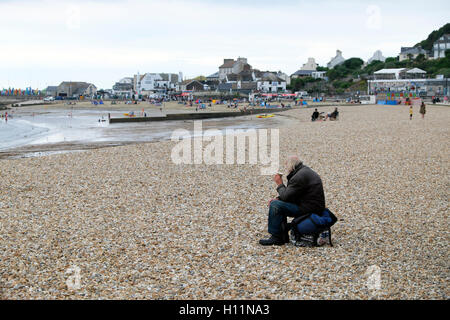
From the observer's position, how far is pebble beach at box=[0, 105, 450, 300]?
18.2ft

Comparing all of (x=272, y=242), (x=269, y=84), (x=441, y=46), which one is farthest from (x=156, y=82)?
(x=272, y=242)

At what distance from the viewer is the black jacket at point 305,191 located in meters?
6.50

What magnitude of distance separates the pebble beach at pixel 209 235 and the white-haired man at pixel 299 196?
0.55 meters

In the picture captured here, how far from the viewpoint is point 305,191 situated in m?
6.59

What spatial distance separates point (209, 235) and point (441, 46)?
362ft

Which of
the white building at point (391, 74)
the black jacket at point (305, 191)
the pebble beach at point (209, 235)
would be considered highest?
the white building at point (391, 74)

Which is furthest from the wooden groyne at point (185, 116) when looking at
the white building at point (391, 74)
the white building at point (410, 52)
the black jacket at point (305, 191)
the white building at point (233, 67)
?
the white building at point (233, 67)

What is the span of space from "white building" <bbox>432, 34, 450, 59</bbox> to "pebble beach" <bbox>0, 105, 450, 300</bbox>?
100 m

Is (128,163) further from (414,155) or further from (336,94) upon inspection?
(336,94)

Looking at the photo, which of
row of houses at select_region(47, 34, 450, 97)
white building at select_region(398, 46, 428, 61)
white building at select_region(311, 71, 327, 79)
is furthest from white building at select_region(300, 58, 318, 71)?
white building at select_region(398, 46, 428, 61)

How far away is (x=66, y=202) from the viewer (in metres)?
10.1

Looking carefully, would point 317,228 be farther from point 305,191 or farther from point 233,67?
point 233,67

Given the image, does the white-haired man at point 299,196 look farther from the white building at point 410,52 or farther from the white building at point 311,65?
Result: the white building at point 311,65
